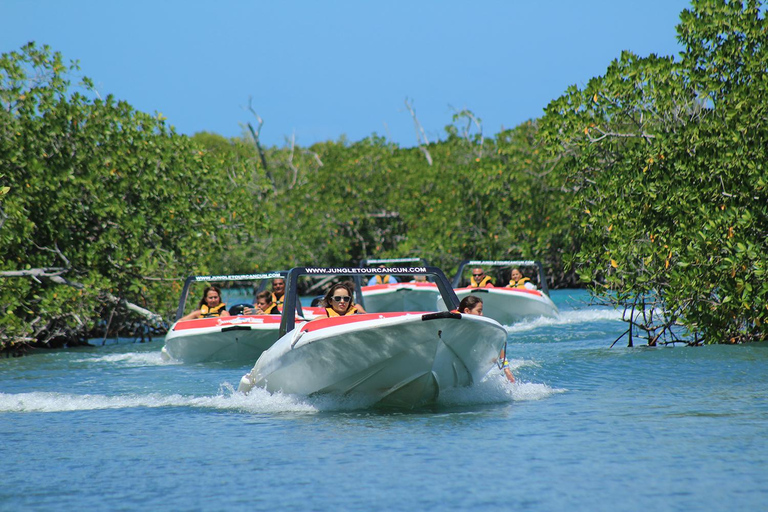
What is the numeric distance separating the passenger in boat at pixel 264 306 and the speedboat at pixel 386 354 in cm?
648

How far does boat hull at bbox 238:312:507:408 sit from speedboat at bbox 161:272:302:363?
5.56m

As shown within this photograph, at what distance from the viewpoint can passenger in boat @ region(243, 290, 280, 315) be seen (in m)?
17.1

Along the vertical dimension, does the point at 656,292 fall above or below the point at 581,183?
below

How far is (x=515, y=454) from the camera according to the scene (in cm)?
820

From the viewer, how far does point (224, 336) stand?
1638 centimetres

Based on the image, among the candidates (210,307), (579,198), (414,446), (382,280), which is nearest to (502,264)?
(382,280)

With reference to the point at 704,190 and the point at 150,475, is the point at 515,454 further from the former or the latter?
the point at 704,190

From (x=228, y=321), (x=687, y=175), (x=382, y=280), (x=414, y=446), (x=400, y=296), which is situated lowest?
(x=414, y=446)

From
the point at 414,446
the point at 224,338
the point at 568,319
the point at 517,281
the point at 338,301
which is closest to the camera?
the point at 414,446

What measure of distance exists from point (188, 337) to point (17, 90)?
22.4 feet

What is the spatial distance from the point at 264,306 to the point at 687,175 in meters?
7.53

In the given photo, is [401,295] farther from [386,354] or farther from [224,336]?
[386,354]

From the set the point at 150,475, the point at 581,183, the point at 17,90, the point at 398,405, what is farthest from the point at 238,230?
the point at 150,475

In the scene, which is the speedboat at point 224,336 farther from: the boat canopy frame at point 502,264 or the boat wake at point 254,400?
the boat canopy frame at point 502,264
